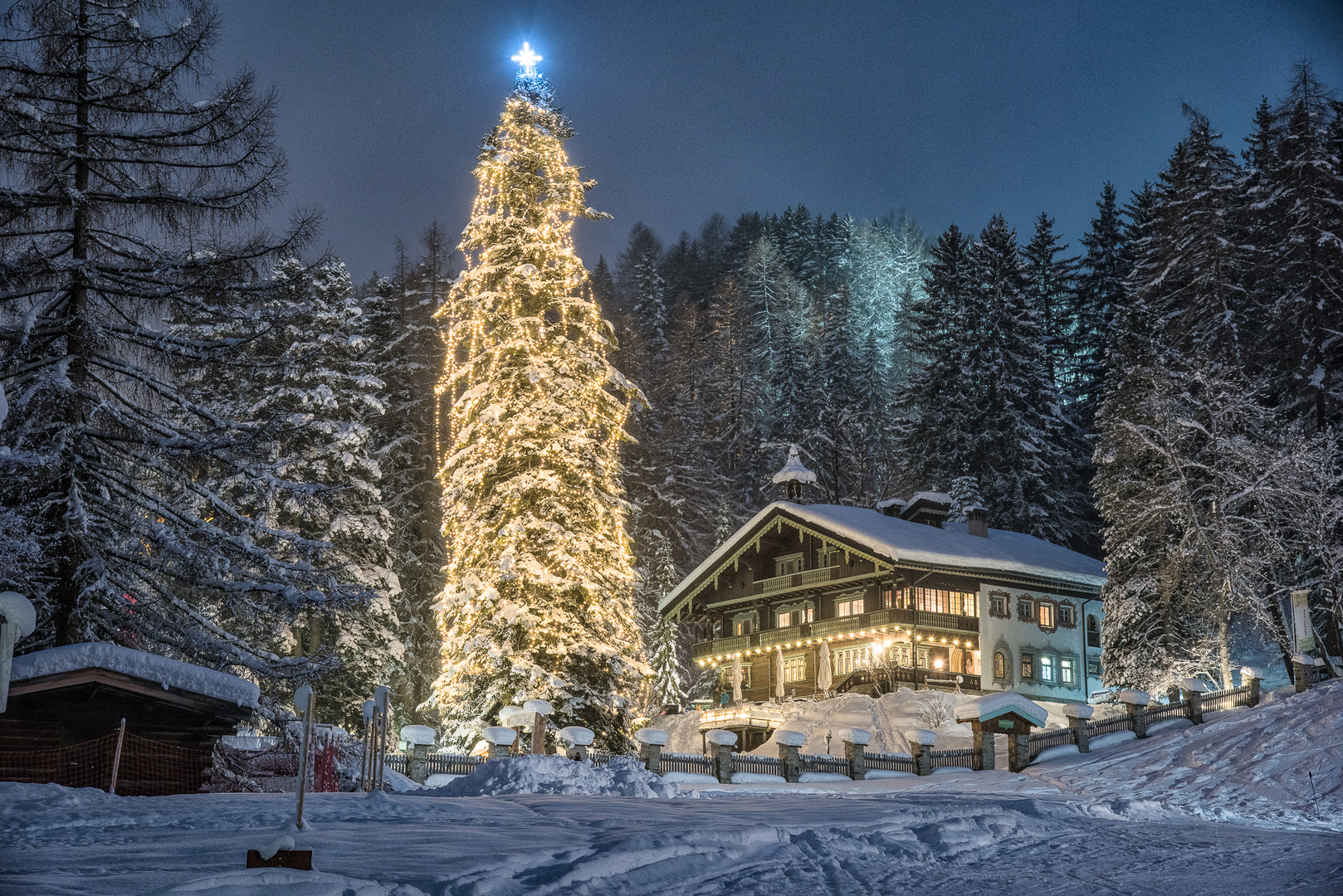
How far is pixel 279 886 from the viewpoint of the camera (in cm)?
830

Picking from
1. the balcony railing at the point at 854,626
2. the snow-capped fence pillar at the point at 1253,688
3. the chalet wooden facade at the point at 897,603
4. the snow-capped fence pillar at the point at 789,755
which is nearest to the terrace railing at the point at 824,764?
the snow-capped fence pillar at the point at 789,755

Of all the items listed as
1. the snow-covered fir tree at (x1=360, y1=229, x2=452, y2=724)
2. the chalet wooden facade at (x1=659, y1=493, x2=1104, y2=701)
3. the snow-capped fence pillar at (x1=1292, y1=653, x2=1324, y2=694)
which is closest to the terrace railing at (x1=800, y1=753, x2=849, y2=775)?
the snow-capped fence pillar at (x1=1292, y1=653, x2=1324, y2=694)

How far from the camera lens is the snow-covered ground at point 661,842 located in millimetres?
9695

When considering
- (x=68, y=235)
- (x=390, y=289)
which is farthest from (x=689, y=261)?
(x=68, y=235)

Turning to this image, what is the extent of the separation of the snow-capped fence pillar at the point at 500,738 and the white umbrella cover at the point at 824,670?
24.8 meters

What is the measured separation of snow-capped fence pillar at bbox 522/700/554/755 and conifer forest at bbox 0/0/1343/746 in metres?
1.98

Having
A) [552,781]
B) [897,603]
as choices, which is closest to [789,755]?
[552,781]

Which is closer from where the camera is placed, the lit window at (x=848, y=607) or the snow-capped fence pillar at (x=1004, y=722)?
the snow-capped fence pillar at (x=1004, y=722)

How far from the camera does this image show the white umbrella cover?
4716 cm

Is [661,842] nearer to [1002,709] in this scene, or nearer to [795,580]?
[1002,709]

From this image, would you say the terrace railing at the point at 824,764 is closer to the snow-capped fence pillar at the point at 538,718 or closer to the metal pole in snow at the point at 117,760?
the snow-capped fence pillar at the point at 538,718

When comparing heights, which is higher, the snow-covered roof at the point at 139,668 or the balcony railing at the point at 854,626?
the balcony railing at the point at 854,626

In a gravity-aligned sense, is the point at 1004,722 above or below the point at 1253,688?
below

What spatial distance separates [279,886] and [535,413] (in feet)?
68.2
